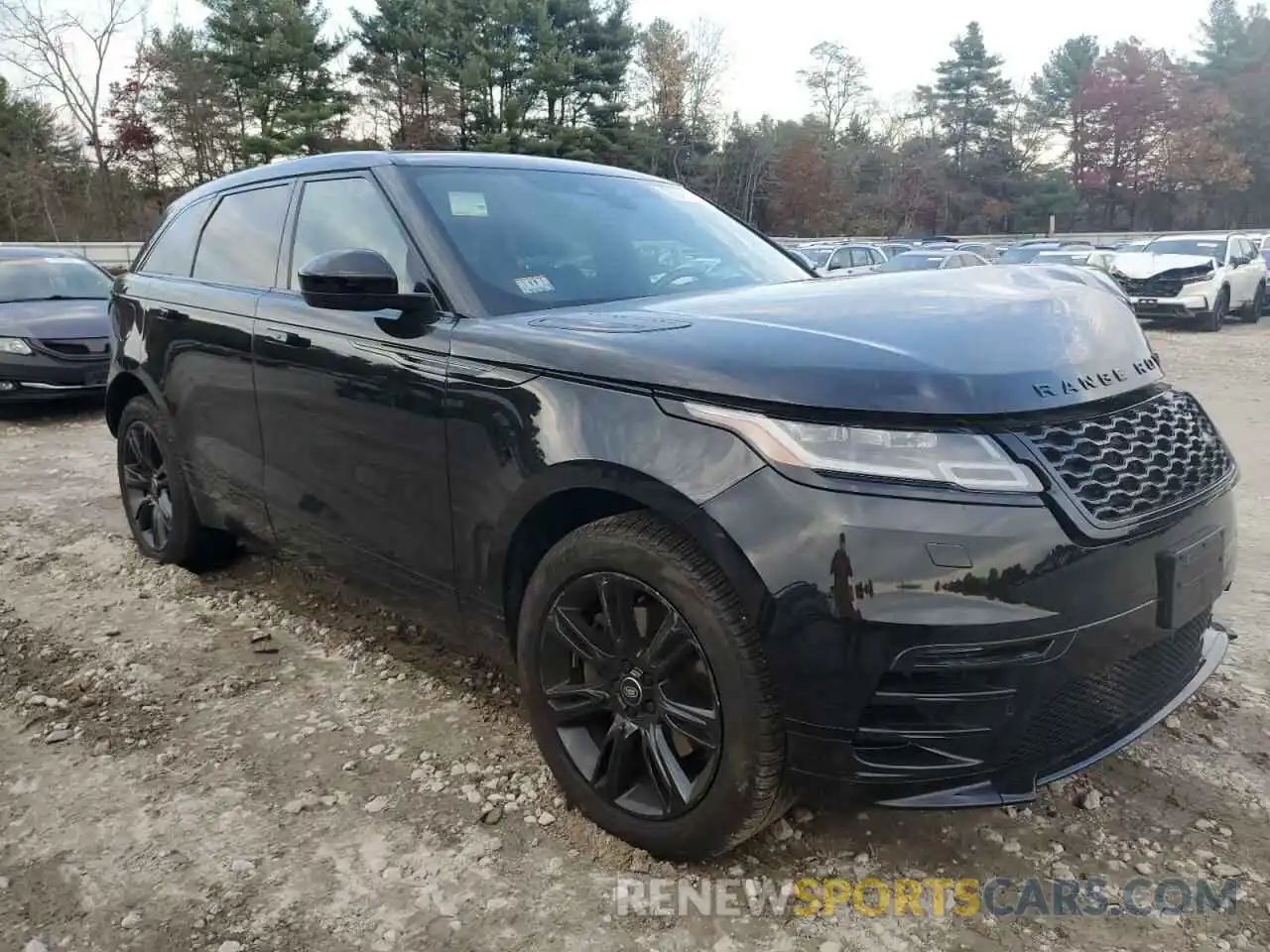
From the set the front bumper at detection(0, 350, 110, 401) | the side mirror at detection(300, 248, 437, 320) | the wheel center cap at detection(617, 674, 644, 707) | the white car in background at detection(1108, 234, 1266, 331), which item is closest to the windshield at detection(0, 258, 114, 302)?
the front bumper at detection(0, 350, 110, 401)

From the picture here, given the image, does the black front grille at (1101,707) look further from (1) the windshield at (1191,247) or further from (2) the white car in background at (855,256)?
(2) the white car in background at (855,256)

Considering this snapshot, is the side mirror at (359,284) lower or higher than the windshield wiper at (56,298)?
higher

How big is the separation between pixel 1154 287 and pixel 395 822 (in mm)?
17648

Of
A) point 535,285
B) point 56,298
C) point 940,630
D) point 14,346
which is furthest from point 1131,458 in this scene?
point 56,298

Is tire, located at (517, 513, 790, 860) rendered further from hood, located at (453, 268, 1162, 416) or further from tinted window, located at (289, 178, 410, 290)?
tinted window, located at (289, 178, 410, 290)

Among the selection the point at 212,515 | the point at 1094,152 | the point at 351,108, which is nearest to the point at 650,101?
the point at 351,108

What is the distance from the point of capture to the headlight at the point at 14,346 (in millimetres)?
8320

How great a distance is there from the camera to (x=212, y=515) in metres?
3.96

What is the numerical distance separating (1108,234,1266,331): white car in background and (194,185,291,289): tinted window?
15385 mm

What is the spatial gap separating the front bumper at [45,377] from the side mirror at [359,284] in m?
6.82

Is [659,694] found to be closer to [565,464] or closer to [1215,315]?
[565,464]

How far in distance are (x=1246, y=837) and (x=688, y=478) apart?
5.64 feet

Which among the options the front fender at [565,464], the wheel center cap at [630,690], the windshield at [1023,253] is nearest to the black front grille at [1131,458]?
the front fender at [565,464]

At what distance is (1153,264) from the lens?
17.1 m
